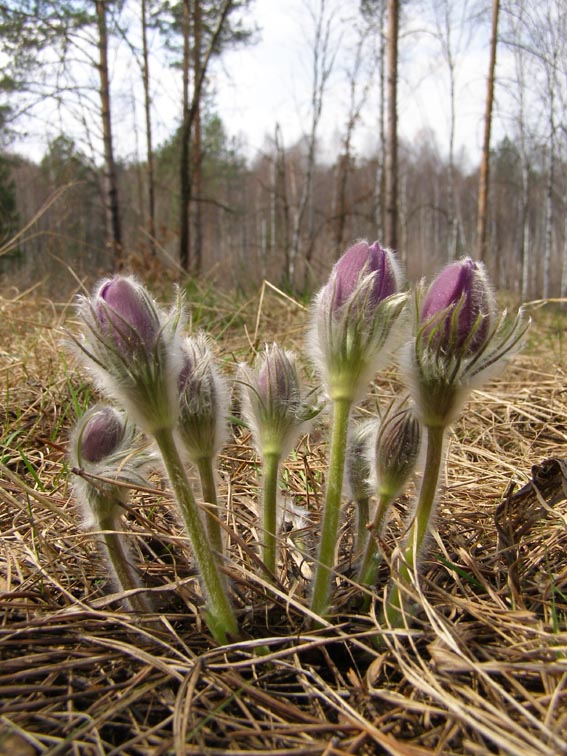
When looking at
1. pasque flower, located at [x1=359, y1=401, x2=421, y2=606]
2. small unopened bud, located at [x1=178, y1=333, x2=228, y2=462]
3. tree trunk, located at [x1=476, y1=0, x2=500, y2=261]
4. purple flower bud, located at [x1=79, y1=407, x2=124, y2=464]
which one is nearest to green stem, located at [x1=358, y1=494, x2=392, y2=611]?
pasque flower, located at [x1=359, y1=401, x2=421, y2=606]

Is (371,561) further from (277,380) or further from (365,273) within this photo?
(365,273)

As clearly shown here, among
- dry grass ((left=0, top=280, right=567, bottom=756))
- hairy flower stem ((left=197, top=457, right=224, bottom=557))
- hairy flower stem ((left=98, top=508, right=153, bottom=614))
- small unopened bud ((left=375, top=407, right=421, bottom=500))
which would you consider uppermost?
small unopened bud ((left=375, top=407, right=421, bottom=500))

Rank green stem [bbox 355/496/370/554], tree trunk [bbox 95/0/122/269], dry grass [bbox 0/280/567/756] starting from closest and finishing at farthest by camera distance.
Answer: dry grass [bbox 0/280/567/756] → green stem [bbox 355/496/370/554] → tree trunk [bbox 95/0/122/269]

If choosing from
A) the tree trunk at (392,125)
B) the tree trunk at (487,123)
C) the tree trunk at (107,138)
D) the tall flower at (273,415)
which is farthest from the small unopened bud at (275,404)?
the tree trunk at (487,123)

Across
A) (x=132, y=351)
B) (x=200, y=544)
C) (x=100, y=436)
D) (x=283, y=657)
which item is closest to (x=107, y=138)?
(x=100, y=436)

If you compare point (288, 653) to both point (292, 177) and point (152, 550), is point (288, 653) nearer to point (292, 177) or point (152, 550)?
point (152, 550)

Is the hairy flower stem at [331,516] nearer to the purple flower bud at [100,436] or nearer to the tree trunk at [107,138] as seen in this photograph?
the purple flower bud at [100,436]

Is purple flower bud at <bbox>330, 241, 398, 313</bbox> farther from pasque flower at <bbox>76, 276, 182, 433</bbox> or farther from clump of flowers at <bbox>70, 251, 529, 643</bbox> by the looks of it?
pasque flower at <bbox>76, 276, 182, 433</bbox>
